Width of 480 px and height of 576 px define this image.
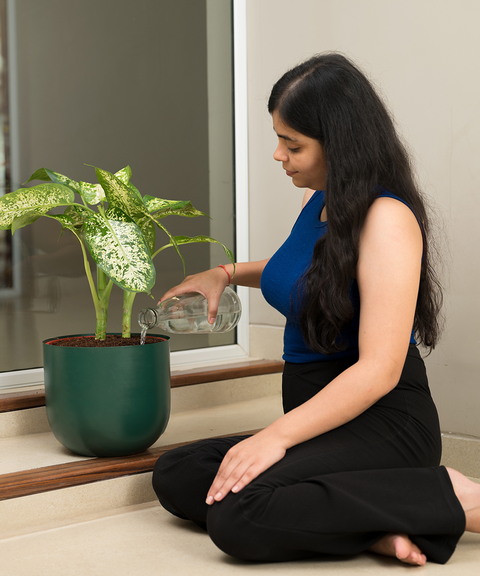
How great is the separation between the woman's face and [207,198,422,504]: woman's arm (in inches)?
8.2

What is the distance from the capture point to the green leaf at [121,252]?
1204 millimetres

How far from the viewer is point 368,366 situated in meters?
1.08

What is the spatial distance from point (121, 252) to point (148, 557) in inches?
22.7

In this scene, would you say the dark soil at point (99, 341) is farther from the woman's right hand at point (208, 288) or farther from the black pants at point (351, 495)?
the black pants at point (351, 495)

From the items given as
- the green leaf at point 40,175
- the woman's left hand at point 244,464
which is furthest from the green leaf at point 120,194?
the woman's left hand at point 244,464

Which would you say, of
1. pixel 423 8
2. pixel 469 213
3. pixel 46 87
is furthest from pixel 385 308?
pixel 46 87

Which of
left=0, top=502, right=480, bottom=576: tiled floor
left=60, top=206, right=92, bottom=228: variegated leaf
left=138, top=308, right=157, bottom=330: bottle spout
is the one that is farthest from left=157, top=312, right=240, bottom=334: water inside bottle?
left=0, top=502, right=480, bottom=576: tiled floor

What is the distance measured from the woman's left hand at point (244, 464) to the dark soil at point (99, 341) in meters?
0.44

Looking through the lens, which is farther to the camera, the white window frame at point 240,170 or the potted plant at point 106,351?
the white window frame at point 240,170

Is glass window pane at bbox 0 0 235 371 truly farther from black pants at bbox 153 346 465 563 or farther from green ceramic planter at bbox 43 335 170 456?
black pants at bbox 153 346 465 563

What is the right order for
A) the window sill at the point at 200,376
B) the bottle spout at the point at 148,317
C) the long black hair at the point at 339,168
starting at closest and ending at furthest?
the long black hair at the point at 339,168
the bottle spout at the point at 148,317
the window sill at the point at 200,376

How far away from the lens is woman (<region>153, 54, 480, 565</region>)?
1.03m

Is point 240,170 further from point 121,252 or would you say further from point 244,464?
point 244,464

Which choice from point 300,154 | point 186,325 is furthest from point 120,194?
point 186,325
